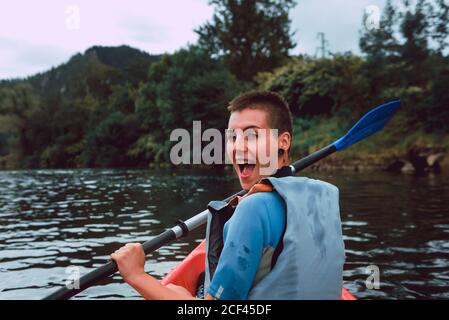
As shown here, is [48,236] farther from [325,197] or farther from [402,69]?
[402,69]

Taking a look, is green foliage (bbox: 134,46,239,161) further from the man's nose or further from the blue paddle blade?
the man's nose

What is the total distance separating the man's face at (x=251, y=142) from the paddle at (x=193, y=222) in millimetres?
122

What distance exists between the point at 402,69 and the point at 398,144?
13.7 feet

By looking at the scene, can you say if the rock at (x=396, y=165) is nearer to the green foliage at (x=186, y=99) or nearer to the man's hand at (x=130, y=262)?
A: the green foliage at (x=186, y=99)

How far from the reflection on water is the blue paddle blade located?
53.6 inches

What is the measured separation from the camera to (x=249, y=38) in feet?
132

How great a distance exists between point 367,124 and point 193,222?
181 cm

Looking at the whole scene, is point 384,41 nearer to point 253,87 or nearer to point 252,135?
point 253,87

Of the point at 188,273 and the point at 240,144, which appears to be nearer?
the point at 240,144

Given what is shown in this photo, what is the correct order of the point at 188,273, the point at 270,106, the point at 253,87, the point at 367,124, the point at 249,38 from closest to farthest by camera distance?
the point at 270,106 < the point at 188,273 < the point at 367,124 < the point at 253,87 < the point at 249,38

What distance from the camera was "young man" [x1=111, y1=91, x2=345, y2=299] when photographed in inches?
70.4

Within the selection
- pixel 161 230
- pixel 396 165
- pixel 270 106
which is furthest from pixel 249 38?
pixel 270 106

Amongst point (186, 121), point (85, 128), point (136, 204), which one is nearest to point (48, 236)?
point (136, 204)

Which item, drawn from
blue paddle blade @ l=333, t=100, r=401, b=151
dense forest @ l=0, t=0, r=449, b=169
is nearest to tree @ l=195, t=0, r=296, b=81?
dense forest @ l=0, t=0, r=449, b=169
